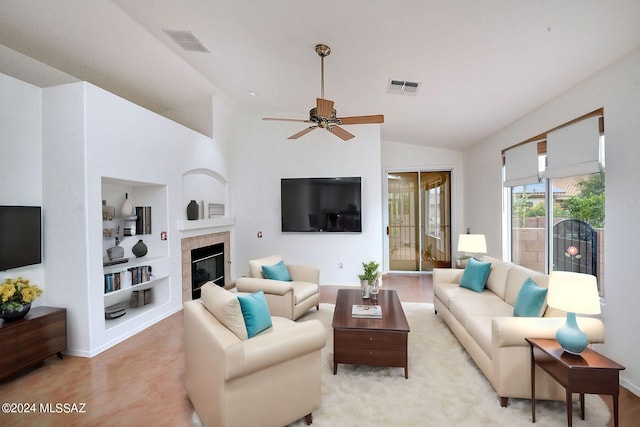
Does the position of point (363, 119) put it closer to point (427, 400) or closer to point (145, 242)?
point (427, 400)

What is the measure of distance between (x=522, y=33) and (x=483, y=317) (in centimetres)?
248

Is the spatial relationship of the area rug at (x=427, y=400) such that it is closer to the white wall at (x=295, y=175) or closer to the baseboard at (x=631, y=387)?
the baseboard at (x=631, y=387)

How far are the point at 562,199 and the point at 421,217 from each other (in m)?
3.28

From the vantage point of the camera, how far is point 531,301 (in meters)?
2.46

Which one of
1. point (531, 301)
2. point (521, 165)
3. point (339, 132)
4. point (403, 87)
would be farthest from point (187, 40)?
point (521, 165)

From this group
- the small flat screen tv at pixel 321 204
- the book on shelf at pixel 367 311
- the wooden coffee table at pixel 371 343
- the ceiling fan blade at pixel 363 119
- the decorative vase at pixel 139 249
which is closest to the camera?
the wooden coffee table at pixel 371 343

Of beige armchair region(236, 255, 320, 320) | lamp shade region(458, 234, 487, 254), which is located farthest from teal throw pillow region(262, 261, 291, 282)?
lamp shade region(458, 234, 487, 254)

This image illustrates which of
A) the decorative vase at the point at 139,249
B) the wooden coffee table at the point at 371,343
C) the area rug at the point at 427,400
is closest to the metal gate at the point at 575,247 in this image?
the area rug at the point at 427,400

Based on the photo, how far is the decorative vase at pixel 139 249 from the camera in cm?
397

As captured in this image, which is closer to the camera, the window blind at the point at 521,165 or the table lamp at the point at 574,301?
the table lamp at the point at 574,301

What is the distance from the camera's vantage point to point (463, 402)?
2215 mm

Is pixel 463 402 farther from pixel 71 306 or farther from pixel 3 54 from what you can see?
pixel 3 54

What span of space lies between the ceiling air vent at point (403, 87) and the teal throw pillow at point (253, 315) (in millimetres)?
2996

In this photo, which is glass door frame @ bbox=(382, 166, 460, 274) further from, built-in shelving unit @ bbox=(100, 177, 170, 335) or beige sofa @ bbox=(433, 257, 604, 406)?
built-in shelving unit @ bbox=(100, 177, 170, 335)
